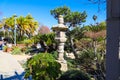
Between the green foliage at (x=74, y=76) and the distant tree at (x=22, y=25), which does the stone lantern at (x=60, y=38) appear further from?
the distant tree at (x=22, y=25)

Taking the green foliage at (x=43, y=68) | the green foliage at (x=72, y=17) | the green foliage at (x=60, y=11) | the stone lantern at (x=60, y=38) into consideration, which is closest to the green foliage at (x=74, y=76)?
the green foliage at (x=43, y=68)

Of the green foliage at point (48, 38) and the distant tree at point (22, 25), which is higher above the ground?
the distant tree at point (22, 25)

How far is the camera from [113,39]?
3.62 m

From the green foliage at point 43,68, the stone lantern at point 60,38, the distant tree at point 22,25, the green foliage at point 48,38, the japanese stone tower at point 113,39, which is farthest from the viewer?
the distant tree at point 22,25

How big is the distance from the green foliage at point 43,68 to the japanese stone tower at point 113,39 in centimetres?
530

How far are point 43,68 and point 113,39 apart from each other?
217 inches

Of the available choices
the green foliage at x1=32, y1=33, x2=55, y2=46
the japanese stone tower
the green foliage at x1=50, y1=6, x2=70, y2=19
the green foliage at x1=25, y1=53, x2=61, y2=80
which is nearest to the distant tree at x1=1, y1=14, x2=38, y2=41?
the green foliage at x1=50, y1=6, x2=70, y2=19

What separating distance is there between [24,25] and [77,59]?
120 ft

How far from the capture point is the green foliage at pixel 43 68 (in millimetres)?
8914

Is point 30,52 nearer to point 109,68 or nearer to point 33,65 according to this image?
point 33,65

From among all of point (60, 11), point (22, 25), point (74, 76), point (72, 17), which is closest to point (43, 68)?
point (74, 76)

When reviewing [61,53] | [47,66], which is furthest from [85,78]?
[61,53]

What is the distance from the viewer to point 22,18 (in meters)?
51.7

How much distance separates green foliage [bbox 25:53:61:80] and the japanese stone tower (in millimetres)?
5303
